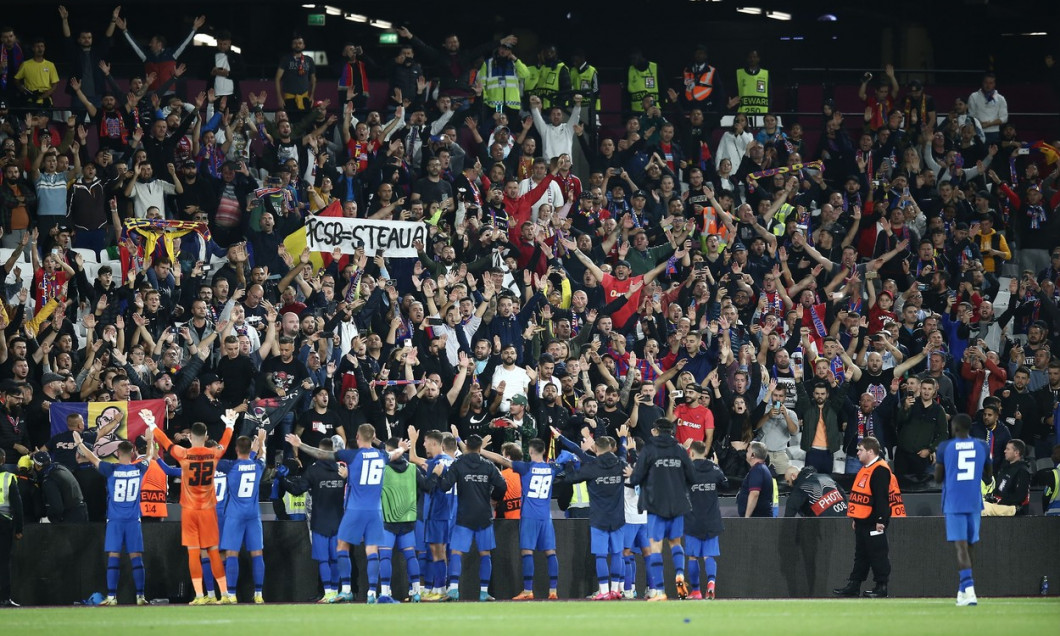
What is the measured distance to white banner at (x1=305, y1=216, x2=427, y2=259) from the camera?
803 inches

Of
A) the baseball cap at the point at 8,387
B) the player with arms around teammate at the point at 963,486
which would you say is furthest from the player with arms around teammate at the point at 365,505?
the player with arms around teammate at the point at 963,486

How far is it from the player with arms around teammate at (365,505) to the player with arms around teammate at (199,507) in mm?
1298

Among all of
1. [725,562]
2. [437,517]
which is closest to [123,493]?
[437,517]

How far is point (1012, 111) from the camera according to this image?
28266 mm

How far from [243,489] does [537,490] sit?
3.15 meters

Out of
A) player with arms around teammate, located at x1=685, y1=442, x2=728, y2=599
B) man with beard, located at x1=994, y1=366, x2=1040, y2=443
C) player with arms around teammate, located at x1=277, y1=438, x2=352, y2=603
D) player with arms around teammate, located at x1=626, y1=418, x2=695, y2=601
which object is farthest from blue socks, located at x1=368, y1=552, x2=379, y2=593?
man with beard, located at x1=994, y1=366, x2=1040, y2=443

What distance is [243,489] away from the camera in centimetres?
1602

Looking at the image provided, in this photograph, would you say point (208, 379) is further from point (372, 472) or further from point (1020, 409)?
point (1020, 409)

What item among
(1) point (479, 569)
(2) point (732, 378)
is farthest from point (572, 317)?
(1) point (479, 569)

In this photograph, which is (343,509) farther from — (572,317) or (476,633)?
(572,317)

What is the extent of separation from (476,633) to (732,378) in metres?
7.35

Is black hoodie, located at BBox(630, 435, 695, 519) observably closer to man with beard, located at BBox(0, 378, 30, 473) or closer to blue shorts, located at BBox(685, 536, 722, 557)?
blue shorts, located at BBox(685, 536, 722, 557)

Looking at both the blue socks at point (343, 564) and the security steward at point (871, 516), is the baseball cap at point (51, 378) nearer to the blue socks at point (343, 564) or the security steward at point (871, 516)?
the blue socks at point (343, 564)

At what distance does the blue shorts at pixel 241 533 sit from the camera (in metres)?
16.0
